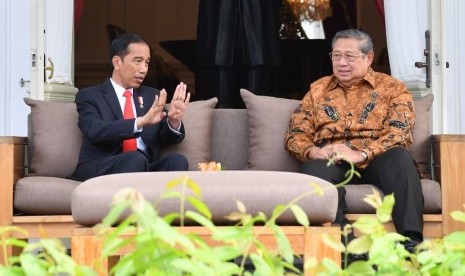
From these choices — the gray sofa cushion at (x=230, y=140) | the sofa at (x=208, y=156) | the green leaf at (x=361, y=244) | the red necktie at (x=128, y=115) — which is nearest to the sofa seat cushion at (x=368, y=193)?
the sofa at (x=208, y=156)

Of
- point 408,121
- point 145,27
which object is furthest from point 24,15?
point 145,27

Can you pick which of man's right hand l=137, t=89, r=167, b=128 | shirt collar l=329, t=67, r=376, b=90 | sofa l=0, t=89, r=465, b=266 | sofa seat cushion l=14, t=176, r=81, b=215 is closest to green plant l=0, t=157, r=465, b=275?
sofa l=0, t=89, r=465, b=266

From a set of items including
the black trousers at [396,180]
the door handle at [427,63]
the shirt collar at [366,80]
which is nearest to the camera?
the black trousers at [396,180]

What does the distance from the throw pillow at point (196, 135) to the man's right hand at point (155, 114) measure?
1.05 ft

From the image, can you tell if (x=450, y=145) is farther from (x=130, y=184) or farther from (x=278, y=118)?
(x=130, y=184)

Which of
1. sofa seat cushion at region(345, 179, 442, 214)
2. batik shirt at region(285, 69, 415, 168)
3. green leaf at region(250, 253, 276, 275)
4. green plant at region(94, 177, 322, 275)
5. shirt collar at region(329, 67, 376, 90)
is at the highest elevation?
shirt collar at region(329, 67, 376, 90)

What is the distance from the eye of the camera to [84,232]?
8.46 feet

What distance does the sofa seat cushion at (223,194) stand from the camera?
261 cm

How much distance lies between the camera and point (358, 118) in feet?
13.7

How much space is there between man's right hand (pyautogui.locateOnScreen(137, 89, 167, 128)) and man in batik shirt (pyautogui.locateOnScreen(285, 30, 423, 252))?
0.60 meters

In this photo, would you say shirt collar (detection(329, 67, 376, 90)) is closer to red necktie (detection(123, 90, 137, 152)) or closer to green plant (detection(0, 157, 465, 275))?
red necktie (detection(123, 90, 137, 152))

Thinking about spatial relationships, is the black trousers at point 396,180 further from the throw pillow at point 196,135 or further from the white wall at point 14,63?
the white wall at point 14,63

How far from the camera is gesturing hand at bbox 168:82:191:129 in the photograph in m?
3.93

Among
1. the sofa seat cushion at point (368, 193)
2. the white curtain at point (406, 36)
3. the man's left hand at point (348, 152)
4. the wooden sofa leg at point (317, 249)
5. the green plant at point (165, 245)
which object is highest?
the white curtain at point (406, 36)
